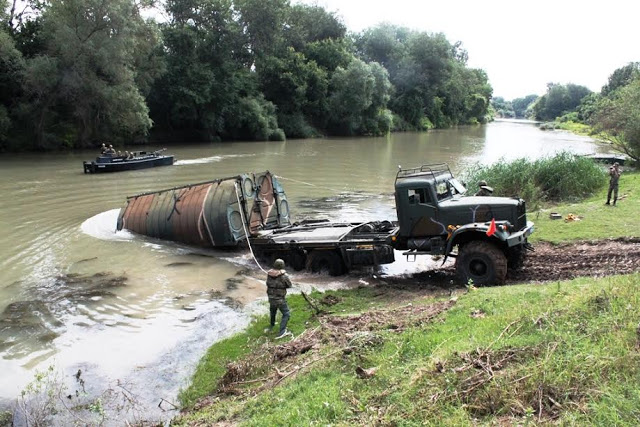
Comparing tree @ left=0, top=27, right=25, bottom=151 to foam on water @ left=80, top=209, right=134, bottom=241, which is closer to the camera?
foam on water @ left=80, top=209, right=134, bottom=241

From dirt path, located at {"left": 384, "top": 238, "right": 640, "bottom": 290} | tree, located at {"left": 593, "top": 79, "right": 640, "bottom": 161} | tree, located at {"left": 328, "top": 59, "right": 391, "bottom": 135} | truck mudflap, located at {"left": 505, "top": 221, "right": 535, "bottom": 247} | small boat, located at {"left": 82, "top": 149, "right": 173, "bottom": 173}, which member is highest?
tree, located at {"left": 328, "top": 59, "right": 391, "bottom": 135}

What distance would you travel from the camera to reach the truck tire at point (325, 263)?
45.9ft

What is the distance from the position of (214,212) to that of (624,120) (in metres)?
25.0

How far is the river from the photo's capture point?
9.19m

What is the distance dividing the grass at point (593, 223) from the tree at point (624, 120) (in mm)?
11505

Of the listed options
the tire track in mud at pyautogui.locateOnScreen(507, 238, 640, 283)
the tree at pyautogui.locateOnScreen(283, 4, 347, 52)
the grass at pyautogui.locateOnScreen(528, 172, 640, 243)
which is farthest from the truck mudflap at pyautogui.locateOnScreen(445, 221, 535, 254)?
the tree at pyautogui.locateOnScreen(283, 4, 347, 52)

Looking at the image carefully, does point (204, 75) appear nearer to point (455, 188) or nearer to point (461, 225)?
point (455, 188)

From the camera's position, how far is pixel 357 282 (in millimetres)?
13445

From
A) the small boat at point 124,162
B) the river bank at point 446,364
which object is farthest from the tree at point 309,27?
the river bank at point 446,364

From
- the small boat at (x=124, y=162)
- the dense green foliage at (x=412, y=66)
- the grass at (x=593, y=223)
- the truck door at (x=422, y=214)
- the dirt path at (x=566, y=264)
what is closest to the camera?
the dirt path at (x=566, y=264)

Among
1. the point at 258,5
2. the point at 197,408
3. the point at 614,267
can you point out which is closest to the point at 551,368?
the point at 197,408

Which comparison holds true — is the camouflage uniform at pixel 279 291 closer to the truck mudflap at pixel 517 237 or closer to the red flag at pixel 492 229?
the red flag at pixel 492 229

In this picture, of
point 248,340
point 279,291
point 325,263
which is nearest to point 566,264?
point 325,263

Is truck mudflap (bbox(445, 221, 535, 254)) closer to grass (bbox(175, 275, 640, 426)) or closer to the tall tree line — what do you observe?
grass (bbox(175, 275, 640, 426))
